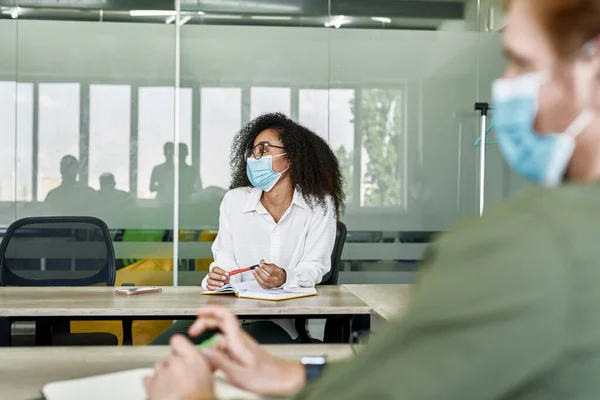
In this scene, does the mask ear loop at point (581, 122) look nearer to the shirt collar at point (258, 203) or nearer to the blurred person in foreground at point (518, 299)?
the blurred person in foreground at point (518, 299)

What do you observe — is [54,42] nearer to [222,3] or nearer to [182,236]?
[222,3]

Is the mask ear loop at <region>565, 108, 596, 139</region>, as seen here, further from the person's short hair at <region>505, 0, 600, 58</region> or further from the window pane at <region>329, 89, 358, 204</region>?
the window pane at <region>329, 89, 358, 204</region>

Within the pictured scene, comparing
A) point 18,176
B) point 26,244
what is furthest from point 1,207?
point 26,244

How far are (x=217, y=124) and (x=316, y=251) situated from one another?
2181 millimetres

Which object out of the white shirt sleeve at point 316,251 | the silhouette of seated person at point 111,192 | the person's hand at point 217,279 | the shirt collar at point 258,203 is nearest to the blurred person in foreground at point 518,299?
the person's hand at point 217,279

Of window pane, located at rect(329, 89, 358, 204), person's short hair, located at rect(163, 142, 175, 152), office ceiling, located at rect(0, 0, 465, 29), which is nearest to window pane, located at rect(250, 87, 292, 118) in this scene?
window pane, located at rect(329, 89, 358, 204)

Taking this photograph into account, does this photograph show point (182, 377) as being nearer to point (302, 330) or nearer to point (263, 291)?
point (263, 291)

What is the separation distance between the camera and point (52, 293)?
2.66 metres

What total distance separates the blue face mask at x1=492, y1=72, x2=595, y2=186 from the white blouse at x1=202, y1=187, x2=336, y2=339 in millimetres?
2207

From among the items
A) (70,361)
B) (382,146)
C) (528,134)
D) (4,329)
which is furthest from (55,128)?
(528,134)

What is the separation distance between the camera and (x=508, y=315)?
1.70ft

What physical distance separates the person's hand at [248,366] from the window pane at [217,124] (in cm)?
399

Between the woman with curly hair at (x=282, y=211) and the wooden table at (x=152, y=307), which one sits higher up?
the woman with curly hair at (x=282, y=211)

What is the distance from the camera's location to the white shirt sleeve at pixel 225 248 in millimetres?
3051
